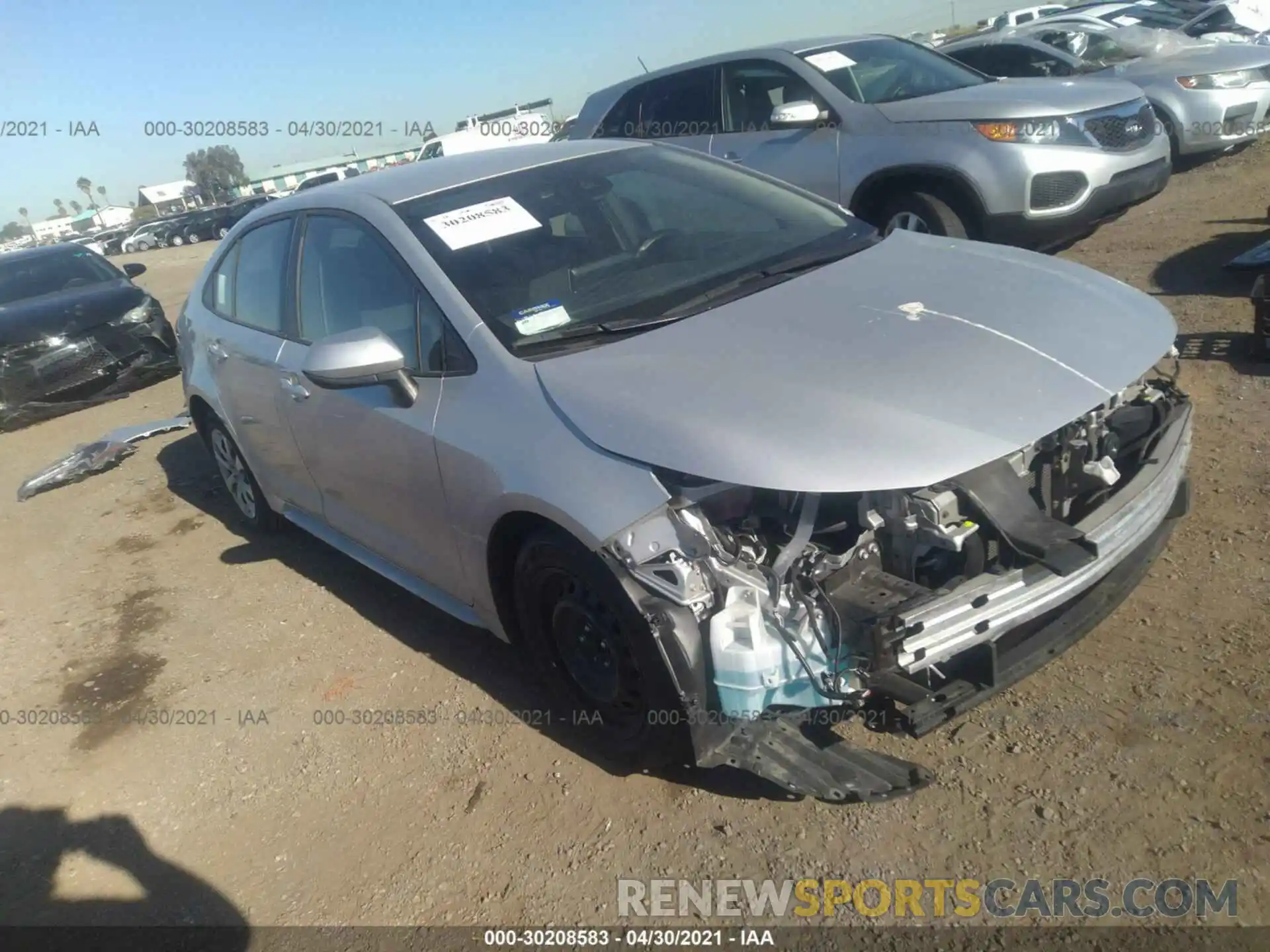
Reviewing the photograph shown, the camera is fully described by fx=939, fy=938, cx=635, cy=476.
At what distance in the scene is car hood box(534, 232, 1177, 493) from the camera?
7.57 feet

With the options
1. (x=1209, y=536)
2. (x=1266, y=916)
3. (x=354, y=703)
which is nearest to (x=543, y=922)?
(x=354, y=703)

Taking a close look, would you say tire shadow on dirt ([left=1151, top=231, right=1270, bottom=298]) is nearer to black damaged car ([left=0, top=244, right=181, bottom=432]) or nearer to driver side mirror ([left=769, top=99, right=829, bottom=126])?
driver side mirror ([left=769, top=99, right=829, bottom=126])

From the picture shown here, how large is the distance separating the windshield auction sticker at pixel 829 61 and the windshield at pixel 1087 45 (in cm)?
421

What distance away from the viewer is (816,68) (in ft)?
22.4

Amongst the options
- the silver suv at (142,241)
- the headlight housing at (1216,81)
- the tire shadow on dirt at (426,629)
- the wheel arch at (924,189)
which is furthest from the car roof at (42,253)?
the silver suv at (142,241)

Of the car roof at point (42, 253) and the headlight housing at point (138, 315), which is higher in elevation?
the car roof at point (42, 253)

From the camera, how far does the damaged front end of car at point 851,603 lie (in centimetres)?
232

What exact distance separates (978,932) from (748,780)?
780 millimetres

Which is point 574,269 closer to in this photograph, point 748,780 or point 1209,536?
point 748,780

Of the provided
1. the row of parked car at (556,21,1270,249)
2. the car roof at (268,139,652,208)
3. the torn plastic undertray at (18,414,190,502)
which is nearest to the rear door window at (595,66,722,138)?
the row of parked car at (556,21,1270,249)

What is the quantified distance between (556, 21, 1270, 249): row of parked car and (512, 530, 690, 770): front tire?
179 inches

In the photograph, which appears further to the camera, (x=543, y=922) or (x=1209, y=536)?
(x=1209, y=536)

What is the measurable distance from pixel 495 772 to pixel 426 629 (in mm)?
1071

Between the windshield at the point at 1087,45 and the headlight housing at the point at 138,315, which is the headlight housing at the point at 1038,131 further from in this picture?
the headlight housing at the point at 138,315
